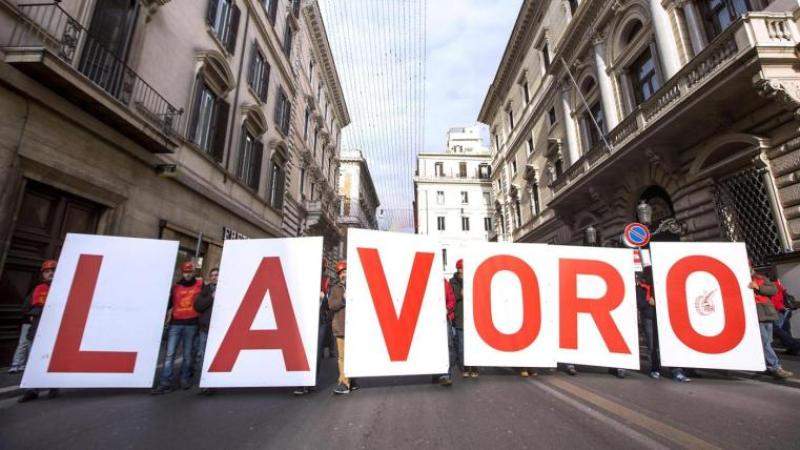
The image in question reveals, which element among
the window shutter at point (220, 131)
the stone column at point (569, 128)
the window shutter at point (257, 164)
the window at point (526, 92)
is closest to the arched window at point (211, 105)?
the window shutter at point (220, 131)

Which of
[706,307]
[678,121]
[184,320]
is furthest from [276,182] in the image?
[706,307]

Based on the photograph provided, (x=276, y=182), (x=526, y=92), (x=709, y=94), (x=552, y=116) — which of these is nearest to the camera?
(x=709, y=94)

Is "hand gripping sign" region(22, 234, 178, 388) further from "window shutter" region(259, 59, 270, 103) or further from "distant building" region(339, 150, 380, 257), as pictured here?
"distant building" region(339, 150, 380, 257)

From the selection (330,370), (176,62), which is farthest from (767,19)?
(176,62)

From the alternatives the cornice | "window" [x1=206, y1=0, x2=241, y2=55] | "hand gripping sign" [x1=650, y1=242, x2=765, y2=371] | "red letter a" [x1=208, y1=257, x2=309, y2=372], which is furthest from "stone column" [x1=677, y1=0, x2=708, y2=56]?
the cornice

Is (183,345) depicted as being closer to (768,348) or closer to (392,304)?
(392,304)

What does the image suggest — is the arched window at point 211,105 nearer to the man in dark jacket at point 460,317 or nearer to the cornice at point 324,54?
the man in dark jacket at point 460,317

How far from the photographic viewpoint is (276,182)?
17188 mm

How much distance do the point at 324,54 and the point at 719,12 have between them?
22.1m

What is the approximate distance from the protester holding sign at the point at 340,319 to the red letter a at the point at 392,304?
0.40m

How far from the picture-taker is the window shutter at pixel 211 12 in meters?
11.4

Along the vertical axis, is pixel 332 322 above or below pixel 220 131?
below

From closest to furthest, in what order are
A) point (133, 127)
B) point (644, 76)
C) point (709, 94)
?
point (133, 127), point (709, 94), point (644, 76)

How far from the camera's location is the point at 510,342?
5434 millimetres
